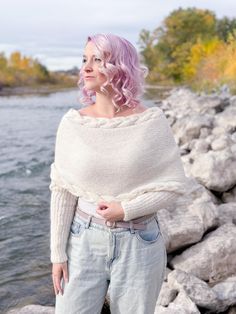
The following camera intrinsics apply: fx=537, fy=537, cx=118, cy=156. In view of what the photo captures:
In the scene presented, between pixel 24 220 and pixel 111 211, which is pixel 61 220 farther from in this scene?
pixel 24 220

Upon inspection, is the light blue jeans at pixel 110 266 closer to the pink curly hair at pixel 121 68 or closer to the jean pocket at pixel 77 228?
the jean pocket at pixel 77 228

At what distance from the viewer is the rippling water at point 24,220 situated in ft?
14.8

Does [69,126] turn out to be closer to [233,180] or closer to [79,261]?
[79,261]

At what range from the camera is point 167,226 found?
172 inches

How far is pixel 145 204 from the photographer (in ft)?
6.91

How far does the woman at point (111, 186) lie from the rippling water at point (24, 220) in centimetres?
217

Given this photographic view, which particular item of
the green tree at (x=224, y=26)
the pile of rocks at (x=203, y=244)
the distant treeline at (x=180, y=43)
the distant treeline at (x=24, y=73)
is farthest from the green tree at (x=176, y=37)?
the pile of rocks at (x=203, y=244)

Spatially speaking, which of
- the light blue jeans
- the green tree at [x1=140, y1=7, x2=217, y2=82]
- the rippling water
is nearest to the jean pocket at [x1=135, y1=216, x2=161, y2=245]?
the light blue jeans

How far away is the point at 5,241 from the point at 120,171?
4142 mm

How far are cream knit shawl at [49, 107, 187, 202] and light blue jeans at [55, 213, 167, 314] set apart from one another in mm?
148

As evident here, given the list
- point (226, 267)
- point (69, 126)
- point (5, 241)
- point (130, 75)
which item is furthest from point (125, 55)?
point (5, 241)

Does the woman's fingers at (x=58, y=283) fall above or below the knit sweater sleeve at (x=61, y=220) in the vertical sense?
below

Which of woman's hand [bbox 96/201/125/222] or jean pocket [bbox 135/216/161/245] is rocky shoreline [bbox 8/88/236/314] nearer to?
jean pocket [bbox 135/216/161/245]

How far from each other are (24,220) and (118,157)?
504 centimetres
